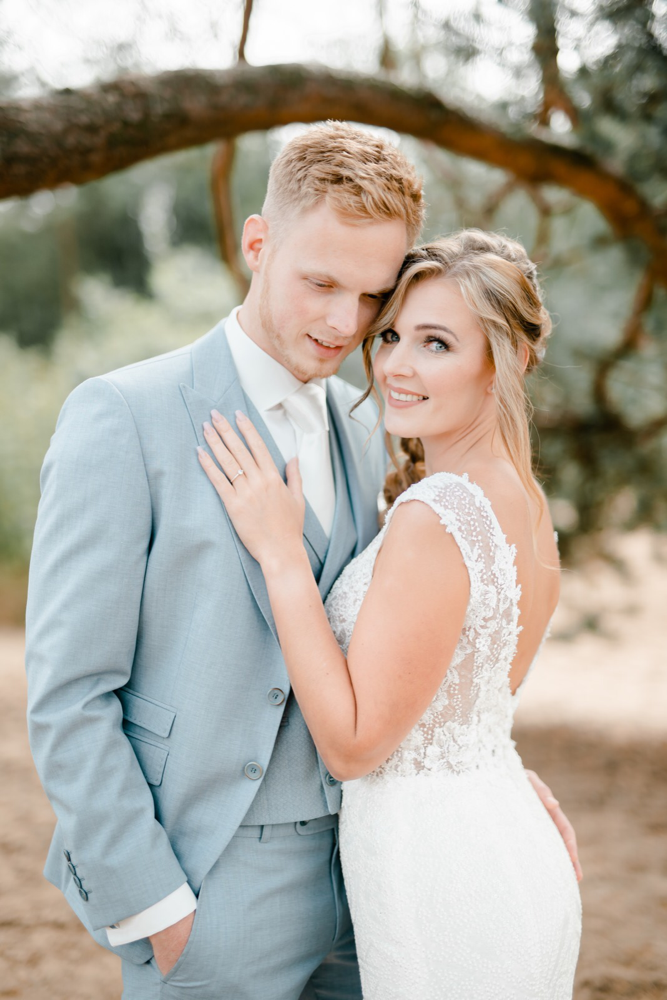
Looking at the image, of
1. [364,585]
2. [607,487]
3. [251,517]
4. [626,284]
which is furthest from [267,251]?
[626,284]

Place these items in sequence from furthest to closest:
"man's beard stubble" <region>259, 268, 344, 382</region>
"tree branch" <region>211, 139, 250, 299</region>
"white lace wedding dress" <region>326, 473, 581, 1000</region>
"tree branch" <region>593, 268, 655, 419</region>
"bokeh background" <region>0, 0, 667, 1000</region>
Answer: "tree branch" <region>593, 268, 655, 419</region> < "tree branch" <region>211, 139, 250, 299</region> < "bokeh background" <region>0, 0, 667, 1000</region> < "man's beard stubble" <region>259, 268, 344, 382</region> < "white lace wedding dress" <region>326, 473, 581, 1000</region>

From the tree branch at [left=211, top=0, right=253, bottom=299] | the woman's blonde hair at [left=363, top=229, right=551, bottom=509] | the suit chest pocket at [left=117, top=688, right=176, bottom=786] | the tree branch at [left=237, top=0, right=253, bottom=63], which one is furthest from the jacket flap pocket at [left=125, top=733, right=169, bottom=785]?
the tree branch at [left=211, top=0, right=253, bottom=299]

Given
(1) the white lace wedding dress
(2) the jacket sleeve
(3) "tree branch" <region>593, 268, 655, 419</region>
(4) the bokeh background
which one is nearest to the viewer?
(2) the jacket sleeve

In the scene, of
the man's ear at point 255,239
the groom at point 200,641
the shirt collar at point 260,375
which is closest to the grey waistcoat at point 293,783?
the groom at point 200,641

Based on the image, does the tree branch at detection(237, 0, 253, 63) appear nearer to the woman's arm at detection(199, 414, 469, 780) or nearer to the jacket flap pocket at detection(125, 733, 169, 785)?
the woman's arm at detection(199, 414, 469, 780)

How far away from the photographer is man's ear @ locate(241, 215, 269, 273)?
203 centimetres

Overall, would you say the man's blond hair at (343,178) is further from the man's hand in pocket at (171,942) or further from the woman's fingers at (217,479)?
the man's hand in pocket at (171,942)

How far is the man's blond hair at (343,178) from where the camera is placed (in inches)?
73.1

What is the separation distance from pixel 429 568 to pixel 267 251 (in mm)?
855

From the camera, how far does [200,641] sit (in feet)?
5.82

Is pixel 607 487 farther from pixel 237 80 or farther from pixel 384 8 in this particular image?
pixel 237 80

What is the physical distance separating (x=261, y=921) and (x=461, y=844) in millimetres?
459

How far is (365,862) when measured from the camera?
1.87 meters

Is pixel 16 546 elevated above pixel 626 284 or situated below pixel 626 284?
below
